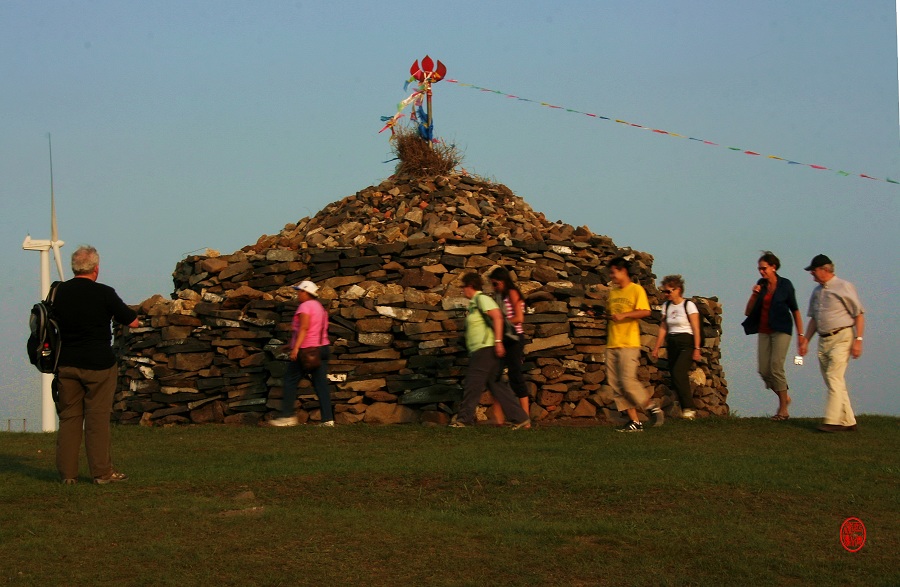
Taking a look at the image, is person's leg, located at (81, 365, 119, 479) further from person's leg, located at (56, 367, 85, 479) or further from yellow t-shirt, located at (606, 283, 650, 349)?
yellow t-shirt, located at (606, 283, 650, 349)

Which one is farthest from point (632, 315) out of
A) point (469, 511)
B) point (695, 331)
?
point (469, 511)

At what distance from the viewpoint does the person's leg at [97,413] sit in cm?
907

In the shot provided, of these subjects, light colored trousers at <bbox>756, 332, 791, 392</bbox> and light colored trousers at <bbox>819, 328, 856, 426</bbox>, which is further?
light colored trousers at <bbox>756, 332, 791, 392</bbox>

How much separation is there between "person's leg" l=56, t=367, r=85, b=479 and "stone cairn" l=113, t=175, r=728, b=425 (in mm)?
5181

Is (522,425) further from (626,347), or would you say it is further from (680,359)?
(680,359)

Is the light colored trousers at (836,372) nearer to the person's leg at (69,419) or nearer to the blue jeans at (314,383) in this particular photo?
the blue jeans at (314,383)

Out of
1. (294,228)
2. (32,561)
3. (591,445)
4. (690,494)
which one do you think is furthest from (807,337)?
(294,228)

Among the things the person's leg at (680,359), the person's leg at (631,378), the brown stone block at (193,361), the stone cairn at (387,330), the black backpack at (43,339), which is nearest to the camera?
the black backpack at (43,339)

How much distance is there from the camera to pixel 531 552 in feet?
22.9

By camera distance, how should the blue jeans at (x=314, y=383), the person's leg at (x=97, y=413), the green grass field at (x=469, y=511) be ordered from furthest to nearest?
the blue jeans at (x=314, y=383)
the person's leg at (x=97, y=413)
the green grass field at (x=469, y=511)
